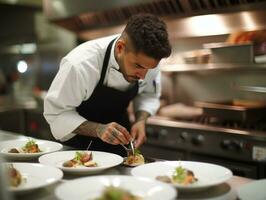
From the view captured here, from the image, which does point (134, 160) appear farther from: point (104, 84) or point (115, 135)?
point (104, 84)

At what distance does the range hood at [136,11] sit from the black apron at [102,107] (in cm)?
110

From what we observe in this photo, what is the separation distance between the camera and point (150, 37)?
4.19 ft

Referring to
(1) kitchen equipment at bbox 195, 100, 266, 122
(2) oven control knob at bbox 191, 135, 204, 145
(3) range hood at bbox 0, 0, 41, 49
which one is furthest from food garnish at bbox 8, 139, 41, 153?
(3) range hood at bbox 0, 0, 41, 49

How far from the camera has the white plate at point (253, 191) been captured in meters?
0.94

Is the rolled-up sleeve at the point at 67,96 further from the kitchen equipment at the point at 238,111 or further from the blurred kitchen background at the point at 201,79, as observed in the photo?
the kitchen equipment at the point at 238,111

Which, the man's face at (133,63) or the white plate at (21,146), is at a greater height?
the man's face at (133,63)

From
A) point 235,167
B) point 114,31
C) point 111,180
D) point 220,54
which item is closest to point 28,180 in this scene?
point 111,180

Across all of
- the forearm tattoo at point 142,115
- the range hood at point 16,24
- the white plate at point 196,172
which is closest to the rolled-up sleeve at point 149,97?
the forearm tattoo at point 142,115

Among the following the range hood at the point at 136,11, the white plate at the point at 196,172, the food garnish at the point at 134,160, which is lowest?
the food garnish at the point at 134,160

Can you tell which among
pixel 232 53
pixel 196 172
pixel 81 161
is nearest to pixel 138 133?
pixel 81 161

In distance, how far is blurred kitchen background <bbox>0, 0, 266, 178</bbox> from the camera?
2.36 meters

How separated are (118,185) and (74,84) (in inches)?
25.1

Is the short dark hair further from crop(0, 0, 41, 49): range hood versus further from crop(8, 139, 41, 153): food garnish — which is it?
crop(0, 0, 41, 49): range hood

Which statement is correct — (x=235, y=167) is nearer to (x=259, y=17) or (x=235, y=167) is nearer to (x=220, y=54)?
(x=220, y=54)
